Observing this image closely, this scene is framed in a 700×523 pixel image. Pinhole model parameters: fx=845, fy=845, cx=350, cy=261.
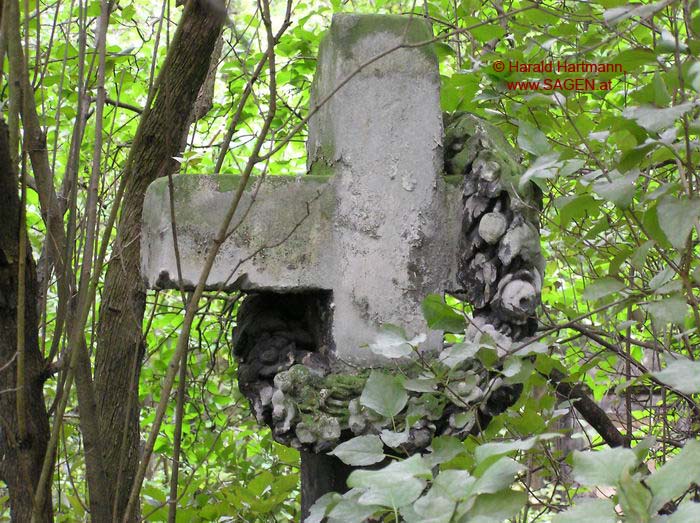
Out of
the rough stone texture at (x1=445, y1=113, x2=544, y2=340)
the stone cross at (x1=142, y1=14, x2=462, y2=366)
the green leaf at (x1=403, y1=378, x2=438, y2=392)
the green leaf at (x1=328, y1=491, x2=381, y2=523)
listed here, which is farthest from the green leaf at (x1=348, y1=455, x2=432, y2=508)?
the stone cross at (x1=142, y1=14, x2=462, y2=366)

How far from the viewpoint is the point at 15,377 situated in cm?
177

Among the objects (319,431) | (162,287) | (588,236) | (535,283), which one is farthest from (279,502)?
(588,236)

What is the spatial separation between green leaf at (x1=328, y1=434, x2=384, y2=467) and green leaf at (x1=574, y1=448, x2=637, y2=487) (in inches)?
14.7

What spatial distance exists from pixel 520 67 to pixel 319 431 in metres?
0.87

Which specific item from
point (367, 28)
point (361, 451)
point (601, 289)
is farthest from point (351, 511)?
point (367, 28)

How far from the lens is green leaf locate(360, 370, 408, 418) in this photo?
1191 millimetres

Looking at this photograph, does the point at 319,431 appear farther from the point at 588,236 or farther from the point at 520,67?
the point at 520,67

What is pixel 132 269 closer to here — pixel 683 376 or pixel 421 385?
pixel 421 385

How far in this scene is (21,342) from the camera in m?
1.39

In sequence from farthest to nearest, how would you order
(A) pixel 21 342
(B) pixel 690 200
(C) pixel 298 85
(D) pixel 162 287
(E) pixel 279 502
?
(C) pixel 298 85 < (E) pixel 279 502 < (D) pixel 162 287 < (A) pixel 21 342 < (B) pixel 690 200

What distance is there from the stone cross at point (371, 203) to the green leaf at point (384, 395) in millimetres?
348

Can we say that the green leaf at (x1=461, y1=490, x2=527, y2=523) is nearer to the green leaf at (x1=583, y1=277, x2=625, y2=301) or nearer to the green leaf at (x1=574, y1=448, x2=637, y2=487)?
the green leaf at (x1=574, y1=448, x2=637, y2=487)

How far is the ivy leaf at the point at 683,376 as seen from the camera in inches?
31.1

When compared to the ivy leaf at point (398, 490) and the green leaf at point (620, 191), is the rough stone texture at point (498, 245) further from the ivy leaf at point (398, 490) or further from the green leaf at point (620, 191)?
the ivy leaf at point (398, 490)
